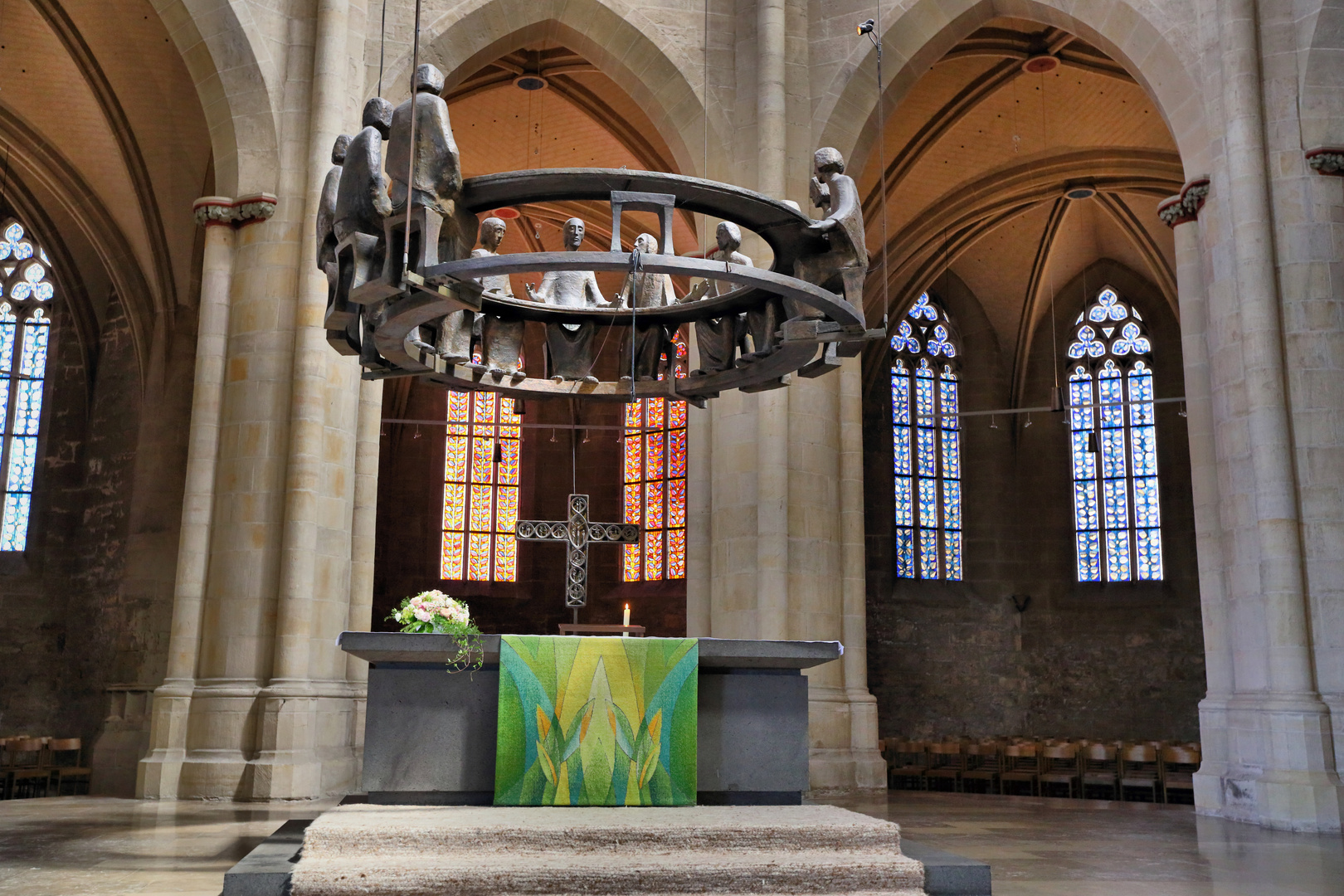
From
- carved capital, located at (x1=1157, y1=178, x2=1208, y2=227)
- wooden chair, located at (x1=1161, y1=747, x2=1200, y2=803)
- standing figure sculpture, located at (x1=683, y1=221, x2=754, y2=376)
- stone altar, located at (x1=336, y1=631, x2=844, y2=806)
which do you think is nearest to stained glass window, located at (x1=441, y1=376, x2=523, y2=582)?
wooden chair, located at (x1=1161, y1=747, x2=1200, y2=803)

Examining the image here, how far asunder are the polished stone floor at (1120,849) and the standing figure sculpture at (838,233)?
3515 millimetres

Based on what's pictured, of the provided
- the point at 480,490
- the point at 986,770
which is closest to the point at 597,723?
the point at 986,770

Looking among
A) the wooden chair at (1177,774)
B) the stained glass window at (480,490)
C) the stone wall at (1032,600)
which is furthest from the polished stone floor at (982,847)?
the stained glass window at (480,490)

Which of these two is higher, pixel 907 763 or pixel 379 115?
pixel 379 115

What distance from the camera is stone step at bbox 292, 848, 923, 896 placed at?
20.1ft

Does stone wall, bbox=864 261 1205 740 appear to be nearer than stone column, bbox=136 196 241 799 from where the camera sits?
No

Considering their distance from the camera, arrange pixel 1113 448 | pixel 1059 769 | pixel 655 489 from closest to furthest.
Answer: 1. pixel 1059 769
2. pixel 1113 448
3. pixel 655 489

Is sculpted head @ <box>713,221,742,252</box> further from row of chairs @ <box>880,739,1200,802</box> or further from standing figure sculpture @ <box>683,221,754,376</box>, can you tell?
row of chairs @ <box>880,739,1200,802</box>

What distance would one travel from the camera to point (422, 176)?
6844 millimetres

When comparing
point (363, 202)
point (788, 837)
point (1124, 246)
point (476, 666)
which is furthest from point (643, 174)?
point (1124, 246)

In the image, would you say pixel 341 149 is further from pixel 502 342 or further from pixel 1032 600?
pixel 1032 600

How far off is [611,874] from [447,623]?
2119mm

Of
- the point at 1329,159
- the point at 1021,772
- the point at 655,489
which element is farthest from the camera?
the point at 655,489

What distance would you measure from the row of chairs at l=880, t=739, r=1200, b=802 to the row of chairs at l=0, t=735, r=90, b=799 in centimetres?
1180
